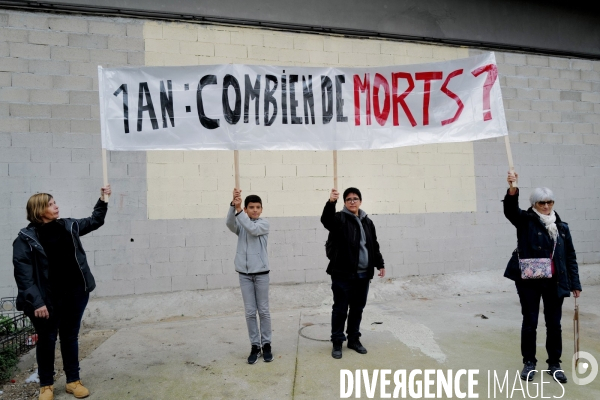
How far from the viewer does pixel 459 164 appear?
312 inches

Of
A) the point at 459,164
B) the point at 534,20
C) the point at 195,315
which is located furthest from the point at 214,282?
the point at 534,20

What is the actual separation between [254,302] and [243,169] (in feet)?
9.55

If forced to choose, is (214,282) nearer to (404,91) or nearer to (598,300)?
(404,91)

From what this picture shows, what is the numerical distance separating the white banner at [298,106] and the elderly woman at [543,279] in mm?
902

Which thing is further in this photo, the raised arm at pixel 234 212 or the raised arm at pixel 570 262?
the raised arm at pixel 234 212

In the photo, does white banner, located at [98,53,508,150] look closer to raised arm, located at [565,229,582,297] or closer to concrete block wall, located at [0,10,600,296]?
raised arm, located at [565,229,582,297]

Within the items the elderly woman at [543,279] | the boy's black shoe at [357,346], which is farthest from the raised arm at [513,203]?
the boy's black shoe at [357,346]

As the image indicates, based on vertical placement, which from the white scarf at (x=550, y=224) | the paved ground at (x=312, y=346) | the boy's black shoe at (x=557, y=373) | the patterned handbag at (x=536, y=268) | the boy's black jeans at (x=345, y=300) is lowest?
the paved ground at (x=312, y=346)

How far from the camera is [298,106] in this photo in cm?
457

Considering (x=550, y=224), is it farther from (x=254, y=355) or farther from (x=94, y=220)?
(x=94, y=220)

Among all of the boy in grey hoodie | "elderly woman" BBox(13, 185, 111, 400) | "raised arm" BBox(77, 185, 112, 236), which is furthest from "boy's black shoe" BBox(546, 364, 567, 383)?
"raised arm" BBox(77, 185, 112, 236)

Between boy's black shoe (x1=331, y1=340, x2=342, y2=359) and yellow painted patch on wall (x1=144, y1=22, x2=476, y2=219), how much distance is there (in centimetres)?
286

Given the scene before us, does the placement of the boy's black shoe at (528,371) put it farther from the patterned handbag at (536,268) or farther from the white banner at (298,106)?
the white banner at (298,106)

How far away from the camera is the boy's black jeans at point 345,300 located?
456 cm
